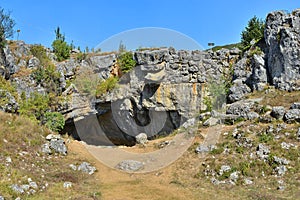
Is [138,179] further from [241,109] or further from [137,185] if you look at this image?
[241,109]

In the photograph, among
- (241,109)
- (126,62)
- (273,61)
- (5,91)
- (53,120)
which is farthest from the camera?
(126,62)

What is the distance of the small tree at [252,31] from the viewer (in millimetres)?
31422

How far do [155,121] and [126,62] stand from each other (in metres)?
6.22

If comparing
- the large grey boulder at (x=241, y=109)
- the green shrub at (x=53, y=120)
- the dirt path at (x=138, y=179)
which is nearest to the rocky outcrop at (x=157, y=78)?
the green shrub at (x=53, y=120)

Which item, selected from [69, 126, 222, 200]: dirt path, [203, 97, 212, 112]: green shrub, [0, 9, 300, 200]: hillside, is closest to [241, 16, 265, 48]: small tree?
[0, 9, 300, 200]: hillside

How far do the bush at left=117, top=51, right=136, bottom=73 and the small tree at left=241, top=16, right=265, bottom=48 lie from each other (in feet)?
38.2

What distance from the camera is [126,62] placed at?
29031 millimetres

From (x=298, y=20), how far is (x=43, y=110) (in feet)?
71.9

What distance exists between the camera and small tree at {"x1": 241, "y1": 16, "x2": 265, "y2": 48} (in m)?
31.4

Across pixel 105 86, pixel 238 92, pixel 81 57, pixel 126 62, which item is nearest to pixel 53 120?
pixel 105 86

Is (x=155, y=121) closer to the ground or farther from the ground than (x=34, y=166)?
farther from the ground

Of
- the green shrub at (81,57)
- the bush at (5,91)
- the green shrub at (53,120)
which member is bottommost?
the green shrub at (53,120)

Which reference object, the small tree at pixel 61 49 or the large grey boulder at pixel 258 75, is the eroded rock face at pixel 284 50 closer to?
the large grey boulder at pixel 258 75

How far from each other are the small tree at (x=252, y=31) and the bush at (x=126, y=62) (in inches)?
458
